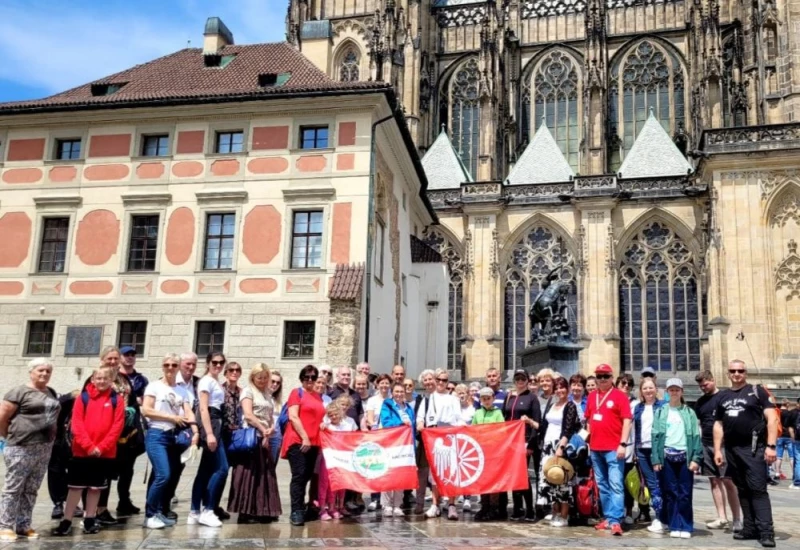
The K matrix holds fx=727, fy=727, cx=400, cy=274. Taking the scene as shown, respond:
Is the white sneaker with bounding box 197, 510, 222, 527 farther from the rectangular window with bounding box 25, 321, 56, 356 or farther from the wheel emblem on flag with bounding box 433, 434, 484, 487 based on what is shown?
the rectangular window with bounding box 25, 321, 56, 356

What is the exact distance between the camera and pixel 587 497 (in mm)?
7824

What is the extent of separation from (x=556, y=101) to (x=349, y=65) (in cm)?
1202

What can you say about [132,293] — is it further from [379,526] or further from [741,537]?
[741,537]

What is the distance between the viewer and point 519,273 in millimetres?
32750

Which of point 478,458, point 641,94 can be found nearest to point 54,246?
point 478,458

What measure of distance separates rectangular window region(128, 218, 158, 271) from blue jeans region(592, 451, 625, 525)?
1338 cm

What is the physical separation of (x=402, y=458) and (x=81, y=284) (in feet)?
41.9

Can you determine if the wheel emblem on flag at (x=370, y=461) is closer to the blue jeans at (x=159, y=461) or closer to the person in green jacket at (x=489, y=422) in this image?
the person in green jacket at (x=489, y=422)

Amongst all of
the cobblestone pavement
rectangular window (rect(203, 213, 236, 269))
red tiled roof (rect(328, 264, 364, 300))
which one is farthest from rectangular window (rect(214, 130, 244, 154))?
the cobblestone pavement

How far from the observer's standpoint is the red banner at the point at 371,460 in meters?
7.94

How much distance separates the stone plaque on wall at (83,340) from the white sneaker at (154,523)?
460 inches

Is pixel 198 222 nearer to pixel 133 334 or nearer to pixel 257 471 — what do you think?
pixel 133 334

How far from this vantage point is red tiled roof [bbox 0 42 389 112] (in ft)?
58.6

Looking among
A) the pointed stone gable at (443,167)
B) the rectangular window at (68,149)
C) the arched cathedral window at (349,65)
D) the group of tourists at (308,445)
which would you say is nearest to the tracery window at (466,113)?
the pointed stone gable at (443,167)
